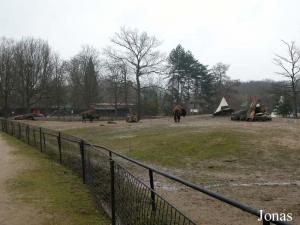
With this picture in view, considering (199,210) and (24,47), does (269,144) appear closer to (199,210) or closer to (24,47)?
(199,210)

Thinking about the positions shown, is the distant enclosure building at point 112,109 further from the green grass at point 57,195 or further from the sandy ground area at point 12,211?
the sandy ground area at point 12,211

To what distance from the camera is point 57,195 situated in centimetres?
902

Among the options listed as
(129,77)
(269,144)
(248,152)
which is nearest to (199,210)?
(248,152)

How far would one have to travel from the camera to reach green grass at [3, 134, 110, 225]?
729cm

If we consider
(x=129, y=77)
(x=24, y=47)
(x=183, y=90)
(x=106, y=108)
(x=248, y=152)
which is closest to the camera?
(x=248, y=152)

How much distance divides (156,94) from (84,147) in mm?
65666

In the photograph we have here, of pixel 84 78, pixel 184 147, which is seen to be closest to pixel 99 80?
pixel 84 78

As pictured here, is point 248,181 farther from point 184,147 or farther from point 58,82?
point 58,82

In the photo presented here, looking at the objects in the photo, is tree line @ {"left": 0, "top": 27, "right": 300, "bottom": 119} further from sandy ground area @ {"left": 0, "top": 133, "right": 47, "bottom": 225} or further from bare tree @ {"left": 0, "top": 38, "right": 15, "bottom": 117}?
sandy ground area @ {"left": 0, "top": 133, "right": 47, "bottom": 225}

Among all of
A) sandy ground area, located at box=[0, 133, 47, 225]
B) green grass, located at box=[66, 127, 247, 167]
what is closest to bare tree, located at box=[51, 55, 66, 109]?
green grass, located at box=[66, 127, 247, 167]

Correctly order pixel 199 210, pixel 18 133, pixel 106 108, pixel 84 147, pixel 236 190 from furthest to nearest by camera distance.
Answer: pixel 106 108 → pixel 18 133 → pixel 236 190 → pixel 84 147 → pixel 199 210

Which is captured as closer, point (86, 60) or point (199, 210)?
point (199, 210)

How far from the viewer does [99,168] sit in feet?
28.5

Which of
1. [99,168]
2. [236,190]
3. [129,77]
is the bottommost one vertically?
[236,190]
